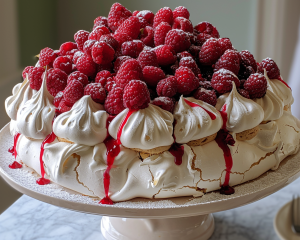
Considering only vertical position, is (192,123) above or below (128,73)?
below

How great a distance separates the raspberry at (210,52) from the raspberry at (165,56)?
4.1 inches

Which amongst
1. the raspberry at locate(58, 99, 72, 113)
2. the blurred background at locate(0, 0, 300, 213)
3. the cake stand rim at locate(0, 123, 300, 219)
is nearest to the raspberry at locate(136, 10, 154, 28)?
the raspberry at locate(58, 99, 72, 113)

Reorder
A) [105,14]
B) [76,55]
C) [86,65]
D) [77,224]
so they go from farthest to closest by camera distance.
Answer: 1. [105,14]
2. [77,224]
3. [76,55]
4. [86,65]

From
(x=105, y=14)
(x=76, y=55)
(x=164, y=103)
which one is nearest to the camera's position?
(x=164, y=103)

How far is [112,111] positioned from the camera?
3.49 ft

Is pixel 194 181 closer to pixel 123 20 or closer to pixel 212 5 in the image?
pixel 123 20

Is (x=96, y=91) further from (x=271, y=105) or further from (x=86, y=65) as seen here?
(x=271, y=105)

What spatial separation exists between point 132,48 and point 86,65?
16cm

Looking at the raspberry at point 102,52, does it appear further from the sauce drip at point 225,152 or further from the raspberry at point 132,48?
the sauce drip at point 225,152

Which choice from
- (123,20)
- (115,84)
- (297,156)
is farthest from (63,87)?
(297,156)

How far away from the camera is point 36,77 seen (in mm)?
1217

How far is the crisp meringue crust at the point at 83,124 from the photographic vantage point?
3.36 feet

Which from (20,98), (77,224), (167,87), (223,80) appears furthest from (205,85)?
(77,224)

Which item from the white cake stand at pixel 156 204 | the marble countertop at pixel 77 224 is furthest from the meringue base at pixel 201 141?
the marble countertop at pixel 77 224
